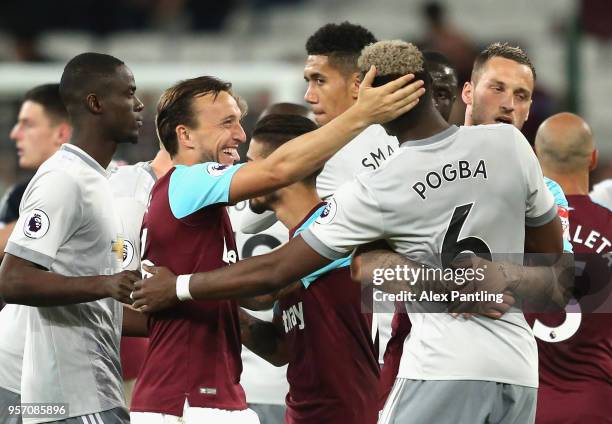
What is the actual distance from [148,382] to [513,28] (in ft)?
47.7

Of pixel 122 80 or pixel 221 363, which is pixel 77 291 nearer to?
pixel 221 363

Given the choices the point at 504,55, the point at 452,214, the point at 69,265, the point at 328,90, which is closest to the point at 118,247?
the point at 69,265

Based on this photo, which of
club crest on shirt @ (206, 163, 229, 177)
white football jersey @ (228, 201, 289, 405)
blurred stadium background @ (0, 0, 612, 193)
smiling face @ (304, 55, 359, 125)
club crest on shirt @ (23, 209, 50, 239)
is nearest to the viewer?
club crest on shirt @ (206, 163, 229, 177)

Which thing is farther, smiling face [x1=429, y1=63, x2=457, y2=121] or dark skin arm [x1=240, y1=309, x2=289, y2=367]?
smiling face [x1=429, y1=63, x2=457, y2=121]

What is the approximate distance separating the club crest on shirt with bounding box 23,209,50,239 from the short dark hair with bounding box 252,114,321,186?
1.27 meters

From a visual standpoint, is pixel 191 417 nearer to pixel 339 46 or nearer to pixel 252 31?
pixel 339 46

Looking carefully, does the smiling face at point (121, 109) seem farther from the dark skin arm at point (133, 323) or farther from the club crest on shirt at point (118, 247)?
the dark skin arm at point (133, 323)

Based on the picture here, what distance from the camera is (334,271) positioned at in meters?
4.77

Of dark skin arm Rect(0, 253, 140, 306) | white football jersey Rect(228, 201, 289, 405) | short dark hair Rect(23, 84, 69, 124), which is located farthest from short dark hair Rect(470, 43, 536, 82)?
short dark hair Rect(23, 84, 69, 124)

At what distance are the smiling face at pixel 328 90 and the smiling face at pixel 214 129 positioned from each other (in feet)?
4.27

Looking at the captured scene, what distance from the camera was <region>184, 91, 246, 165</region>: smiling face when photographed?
4730mm

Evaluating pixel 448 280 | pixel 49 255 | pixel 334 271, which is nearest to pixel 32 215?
pixel 49 255

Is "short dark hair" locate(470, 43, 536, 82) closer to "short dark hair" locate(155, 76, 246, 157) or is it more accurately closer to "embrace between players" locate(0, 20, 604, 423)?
"embrace between players" locate(0, 20, 604, 423)

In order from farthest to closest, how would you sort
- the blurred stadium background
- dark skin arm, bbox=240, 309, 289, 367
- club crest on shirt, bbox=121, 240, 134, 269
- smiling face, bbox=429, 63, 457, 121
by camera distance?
the blurred stadium background < smiling face, bbox=429, 63, 457, 121 < club crest on shirt, bbox=121, 240, 134, 269 < dark skin arm, bbox=240, 309, 289, 367
